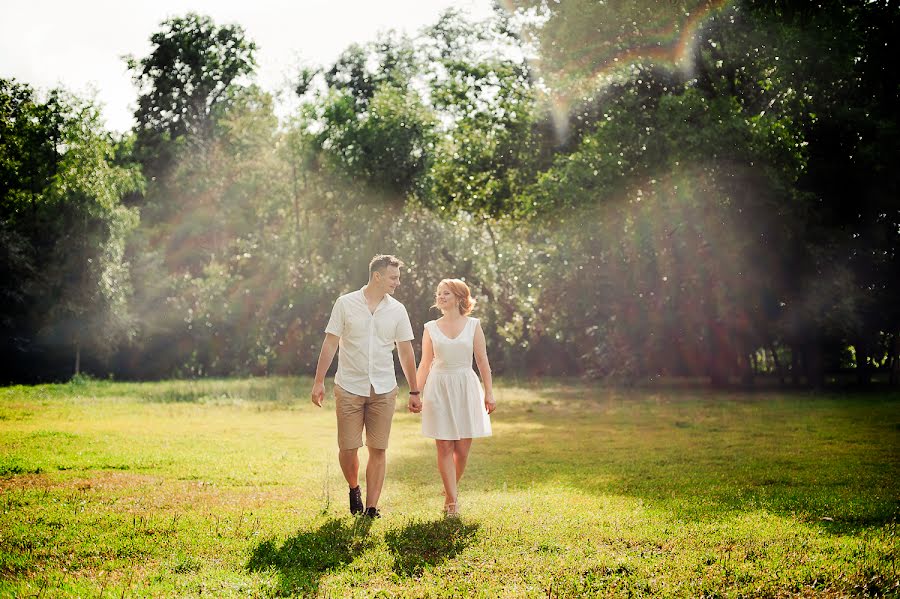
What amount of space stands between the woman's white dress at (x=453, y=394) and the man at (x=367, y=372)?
0.31 m

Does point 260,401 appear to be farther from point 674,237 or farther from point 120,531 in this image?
point 120,531

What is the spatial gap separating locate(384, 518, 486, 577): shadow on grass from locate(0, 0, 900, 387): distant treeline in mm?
9326

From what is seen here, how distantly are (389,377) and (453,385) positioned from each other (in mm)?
644

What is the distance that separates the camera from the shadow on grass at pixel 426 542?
252 inches

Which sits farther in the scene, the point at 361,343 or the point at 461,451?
the point at 461,451

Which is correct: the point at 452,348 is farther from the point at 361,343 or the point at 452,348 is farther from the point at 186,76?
the point at 186,76

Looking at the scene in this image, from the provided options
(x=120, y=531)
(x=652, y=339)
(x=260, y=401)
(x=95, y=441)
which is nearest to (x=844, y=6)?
(x=652, y=339)

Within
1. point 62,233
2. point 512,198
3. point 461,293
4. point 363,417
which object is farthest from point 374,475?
point 62,233

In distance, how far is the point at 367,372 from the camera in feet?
26.9

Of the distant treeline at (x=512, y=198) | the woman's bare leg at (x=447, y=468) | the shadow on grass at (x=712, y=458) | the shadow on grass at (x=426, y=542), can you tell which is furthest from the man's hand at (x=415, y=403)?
the distant treeline at (x=512, y=198)

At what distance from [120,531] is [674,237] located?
74.3ft

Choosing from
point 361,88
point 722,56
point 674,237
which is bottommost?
point 674,237

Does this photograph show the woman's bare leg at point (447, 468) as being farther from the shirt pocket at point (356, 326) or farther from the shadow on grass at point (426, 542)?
the shirt pocket at point (356, 326)

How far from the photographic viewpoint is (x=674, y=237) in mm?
27391
